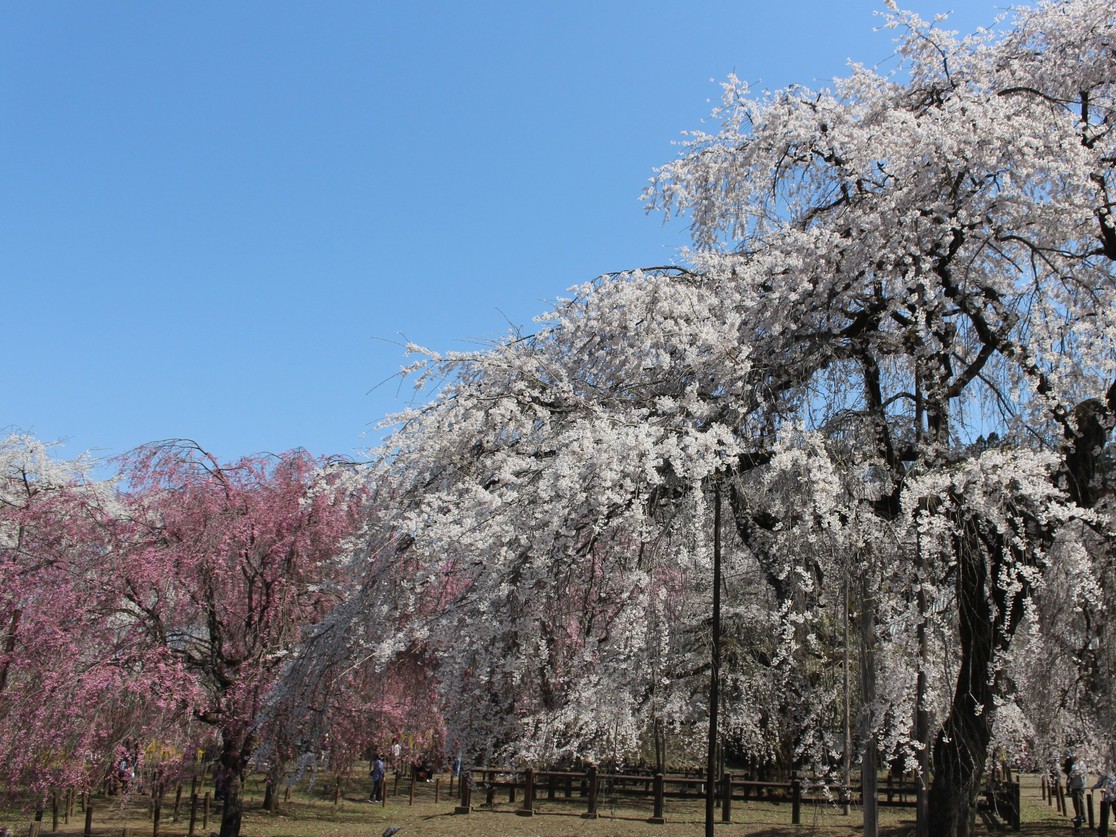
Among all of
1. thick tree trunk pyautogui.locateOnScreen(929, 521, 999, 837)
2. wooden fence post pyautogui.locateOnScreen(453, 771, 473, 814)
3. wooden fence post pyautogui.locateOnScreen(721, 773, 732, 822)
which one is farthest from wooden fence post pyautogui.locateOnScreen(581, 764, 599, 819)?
thick tree trunk pyautogui.locateOnScreen(929, 521, 999, 837)

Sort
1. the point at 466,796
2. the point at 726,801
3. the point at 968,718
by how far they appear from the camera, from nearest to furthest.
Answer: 1. the point at 968,718
2. the point at 726,801
3. the point at 466,796

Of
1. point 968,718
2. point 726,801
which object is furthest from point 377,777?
point 968,718

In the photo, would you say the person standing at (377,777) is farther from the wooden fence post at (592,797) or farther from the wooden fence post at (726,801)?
the wooden fence post at (726,801)

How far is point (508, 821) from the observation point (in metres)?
14.5

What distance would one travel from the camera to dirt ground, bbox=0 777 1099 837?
13.4 metres

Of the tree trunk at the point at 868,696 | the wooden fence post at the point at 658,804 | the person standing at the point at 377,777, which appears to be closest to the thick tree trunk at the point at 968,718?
the tree trunk at the point at 868,696

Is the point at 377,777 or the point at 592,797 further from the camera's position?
the point at 377,777

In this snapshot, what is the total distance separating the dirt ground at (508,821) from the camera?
44.0ft

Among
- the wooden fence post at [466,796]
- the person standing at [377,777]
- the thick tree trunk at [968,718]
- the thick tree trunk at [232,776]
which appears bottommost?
the person standing at [377,777]

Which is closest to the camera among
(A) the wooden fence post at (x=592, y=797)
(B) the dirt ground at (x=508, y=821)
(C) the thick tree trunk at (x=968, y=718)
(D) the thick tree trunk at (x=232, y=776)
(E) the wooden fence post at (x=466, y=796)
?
(C) the thick tree trunk at (x=968, y=718)

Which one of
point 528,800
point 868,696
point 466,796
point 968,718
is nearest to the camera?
point 968,718

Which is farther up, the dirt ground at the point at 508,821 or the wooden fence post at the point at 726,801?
the wooden fence post at the point at 726,801

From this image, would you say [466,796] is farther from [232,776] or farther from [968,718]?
[968,718]

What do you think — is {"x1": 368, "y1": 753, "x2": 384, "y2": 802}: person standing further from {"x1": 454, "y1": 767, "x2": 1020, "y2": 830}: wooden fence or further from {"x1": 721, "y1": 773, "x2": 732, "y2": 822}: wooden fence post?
{"x1": 721, "y1": 773, "x2": 732, "y2": 822}: wooden fence post
